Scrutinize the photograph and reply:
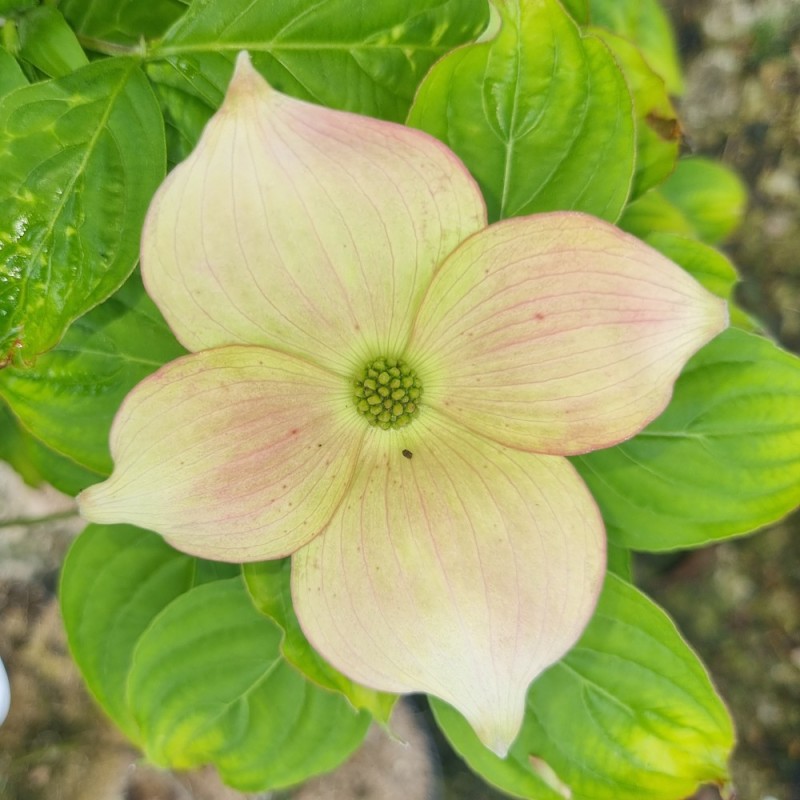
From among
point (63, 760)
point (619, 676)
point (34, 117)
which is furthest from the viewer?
point (63, 760)

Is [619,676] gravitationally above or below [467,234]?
below

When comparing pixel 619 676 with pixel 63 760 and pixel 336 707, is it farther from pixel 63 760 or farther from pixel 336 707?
pixel 63 760

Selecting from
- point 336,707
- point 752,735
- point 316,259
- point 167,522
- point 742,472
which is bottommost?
point 752,735

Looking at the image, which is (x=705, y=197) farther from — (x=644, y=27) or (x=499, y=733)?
(x=499, y=733)

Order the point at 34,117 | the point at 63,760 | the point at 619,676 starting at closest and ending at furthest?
the point at 34,117, the point at 619,676, the point at 63,760

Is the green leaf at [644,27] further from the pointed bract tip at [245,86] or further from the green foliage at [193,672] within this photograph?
the green foliage at [193,672]

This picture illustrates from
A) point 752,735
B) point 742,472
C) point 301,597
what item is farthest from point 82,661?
point 752,735
